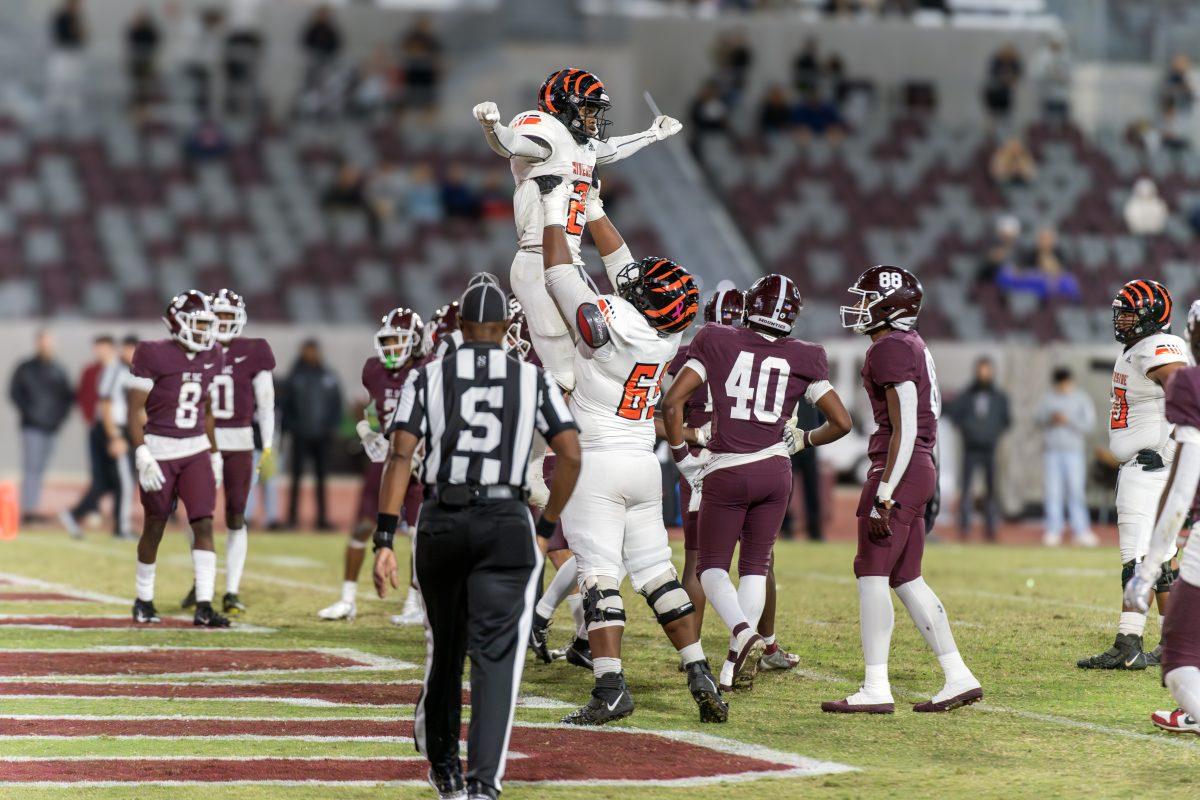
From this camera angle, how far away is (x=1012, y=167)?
1051 inches

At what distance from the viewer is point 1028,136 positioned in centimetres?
2780

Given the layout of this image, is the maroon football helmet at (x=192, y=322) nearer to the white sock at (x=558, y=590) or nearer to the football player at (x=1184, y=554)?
the white sock at (x=558, y=590)

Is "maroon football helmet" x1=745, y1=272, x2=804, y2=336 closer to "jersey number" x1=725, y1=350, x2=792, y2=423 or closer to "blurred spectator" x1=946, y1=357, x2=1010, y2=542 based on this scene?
"jersey number" x1=725, y1=350, x2=792, y2=423

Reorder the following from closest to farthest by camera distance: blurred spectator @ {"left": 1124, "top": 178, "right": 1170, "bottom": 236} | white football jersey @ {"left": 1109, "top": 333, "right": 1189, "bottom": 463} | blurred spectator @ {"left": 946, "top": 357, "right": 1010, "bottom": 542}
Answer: white football jersey @ {"left": 1109, "top": 333, "right": 1189, "bottom": 463}
blurred spectator @ {"left": 946, "top": 357, "right": 1010, "bottom": 542}
blurred spectator @ {"left": 1124, "top": 178, "right": 1170, "bottom": 236}

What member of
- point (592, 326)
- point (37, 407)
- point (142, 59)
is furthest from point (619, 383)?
point (142, 59)

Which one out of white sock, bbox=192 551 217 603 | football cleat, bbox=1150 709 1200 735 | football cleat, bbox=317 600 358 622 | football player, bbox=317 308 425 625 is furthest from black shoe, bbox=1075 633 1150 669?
white sock, bbox=192 551 217 603

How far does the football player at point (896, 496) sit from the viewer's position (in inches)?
308

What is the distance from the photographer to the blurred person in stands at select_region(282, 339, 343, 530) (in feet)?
62.7

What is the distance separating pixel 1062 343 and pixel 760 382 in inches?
583

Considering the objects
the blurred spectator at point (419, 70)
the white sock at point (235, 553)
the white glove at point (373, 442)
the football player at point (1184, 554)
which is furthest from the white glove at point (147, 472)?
the blurred spectator at point (419, 70)

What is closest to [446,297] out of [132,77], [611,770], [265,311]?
[265,311]

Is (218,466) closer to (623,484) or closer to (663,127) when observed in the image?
(663,127)

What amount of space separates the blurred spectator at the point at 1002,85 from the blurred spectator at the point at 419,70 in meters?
9.00

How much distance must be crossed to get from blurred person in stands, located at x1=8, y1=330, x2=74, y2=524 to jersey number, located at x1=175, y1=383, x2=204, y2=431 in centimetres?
869
